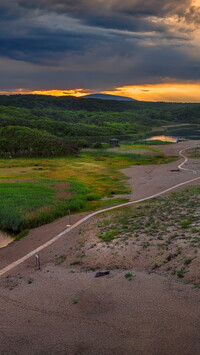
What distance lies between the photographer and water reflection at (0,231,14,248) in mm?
29319

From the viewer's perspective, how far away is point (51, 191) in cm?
4594

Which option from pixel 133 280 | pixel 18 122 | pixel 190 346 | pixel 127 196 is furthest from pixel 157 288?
pixel 18 122

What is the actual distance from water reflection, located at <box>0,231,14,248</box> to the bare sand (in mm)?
7350

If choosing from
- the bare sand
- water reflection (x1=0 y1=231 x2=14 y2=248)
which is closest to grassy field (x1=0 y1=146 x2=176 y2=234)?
water reflection (x1=0 y1=231 x2=14 y2=248)

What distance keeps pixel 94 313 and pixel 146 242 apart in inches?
334

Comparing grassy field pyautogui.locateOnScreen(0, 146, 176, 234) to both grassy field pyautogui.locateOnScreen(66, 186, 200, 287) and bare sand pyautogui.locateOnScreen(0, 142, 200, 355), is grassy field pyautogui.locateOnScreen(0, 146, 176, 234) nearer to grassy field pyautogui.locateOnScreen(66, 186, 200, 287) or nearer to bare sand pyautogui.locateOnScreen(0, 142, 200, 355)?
grassy field pyautogui.locateOnScreen(66, 186, 200, 287)

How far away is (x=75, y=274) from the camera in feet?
68.4

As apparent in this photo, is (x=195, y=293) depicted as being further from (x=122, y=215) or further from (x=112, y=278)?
(x=122, y=215)

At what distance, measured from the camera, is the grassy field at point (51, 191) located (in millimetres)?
35000

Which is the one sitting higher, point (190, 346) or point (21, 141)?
point (21, 141)

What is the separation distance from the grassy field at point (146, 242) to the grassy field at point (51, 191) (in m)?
6.93

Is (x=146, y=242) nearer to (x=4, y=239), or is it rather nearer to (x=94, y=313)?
(x=94, y=313)

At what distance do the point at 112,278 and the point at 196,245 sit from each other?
20.0ft

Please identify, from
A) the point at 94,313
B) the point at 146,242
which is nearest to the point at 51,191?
the point at 146,242
